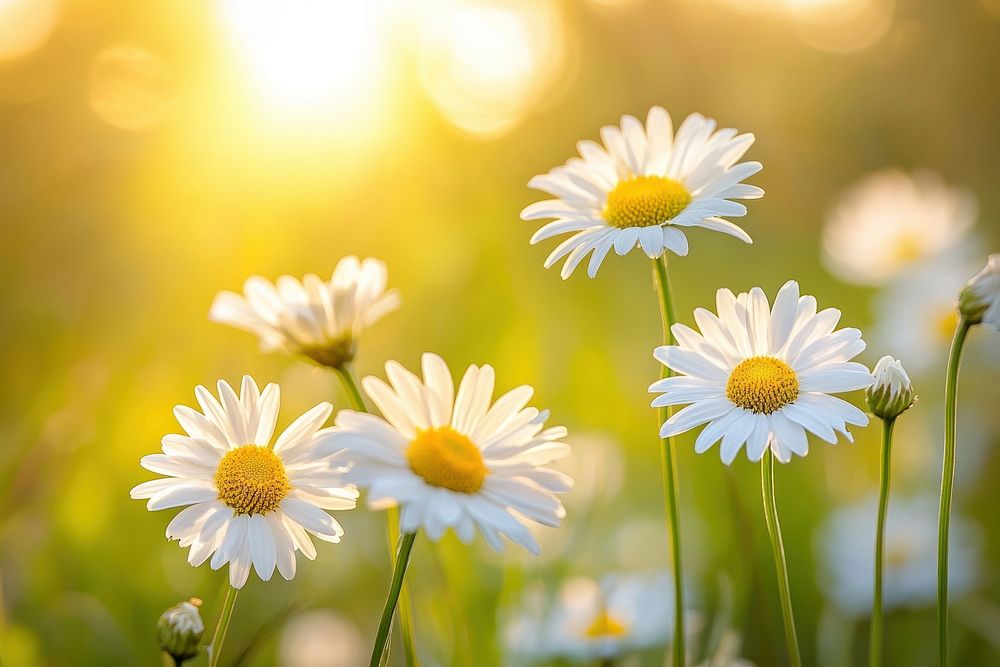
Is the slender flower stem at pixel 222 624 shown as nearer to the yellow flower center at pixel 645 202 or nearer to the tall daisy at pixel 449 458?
the tall daisy at pixel 449 458

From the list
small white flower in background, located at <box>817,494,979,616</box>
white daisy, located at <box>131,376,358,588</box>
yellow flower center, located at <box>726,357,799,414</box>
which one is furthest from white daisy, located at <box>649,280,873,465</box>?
small white flower in background, located at <box>817,494,979,616</box>

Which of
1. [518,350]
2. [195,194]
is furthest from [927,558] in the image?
[195,194]

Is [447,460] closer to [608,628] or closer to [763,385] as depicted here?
[763,385]

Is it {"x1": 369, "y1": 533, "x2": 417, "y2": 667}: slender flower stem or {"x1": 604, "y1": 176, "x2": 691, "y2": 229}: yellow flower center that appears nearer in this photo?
{"x1": 369, "y1": 533, "x2": 417, "y2": 667}: slender flower stem

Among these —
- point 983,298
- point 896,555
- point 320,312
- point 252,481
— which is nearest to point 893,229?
point 896,555

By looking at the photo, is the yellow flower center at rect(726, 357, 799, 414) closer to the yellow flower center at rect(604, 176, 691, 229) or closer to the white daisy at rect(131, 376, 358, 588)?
the yellow flower center at rect(604, 176, 691, 229)
